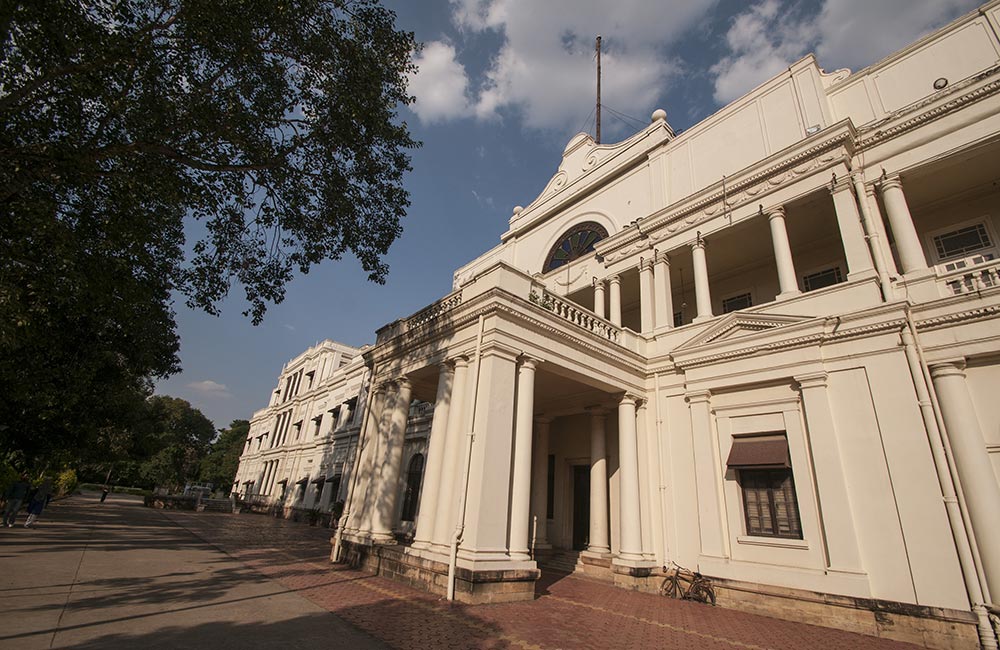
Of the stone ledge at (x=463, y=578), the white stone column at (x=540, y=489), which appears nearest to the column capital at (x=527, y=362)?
the stone ledge at (x=463, y=578)

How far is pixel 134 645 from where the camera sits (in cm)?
439

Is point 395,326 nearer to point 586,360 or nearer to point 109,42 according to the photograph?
point 586,360

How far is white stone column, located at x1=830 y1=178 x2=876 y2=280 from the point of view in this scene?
9.99 metres

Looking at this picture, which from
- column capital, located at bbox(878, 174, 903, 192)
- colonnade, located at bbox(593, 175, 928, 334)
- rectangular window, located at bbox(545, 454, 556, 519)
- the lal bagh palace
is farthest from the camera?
rectangular window, located at bbox(545, 454, 556, 519)

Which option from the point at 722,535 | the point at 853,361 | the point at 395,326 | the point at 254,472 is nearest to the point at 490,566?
the point at 722,535

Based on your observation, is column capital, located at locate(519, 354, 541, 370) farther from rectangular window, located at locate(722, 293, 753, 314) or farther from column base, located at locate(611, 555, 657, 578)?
rectangular window, located at locate(722, 293, 753, 314)

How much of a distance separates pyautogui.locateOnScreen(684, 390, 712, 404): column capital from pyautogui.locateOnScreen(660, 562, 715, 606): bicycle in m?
3.96

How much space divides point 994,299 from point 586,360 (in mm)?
7730

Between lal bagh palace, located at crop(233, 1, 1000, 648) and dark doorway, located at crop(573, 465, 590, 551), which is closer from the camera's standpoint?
lal bagh palace, located at crop(233, 1, 1000, 648)

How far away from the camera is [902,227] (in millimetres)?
9938

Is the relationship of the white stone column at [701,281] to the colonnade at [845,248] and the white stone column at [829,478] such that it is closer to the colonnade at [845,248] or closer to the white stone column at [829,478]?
the colonnade at [845,248]

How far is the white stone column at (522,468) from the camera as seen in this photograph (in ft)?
28.3

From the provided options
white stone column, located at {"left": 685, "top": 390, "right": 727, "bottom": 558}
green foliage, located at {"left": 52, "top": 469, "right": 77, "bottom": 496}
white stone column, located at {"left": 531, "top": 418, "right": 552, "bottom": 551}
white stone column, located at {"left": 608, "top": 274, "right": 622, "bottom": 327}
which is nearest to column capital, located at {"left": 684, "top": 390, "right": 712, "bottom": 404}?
white stone column, located at {"left": 685, "top": 390, "right": 727, "bottom": 558}

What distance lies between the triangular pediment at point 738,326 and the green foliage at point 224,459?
2528 inches
